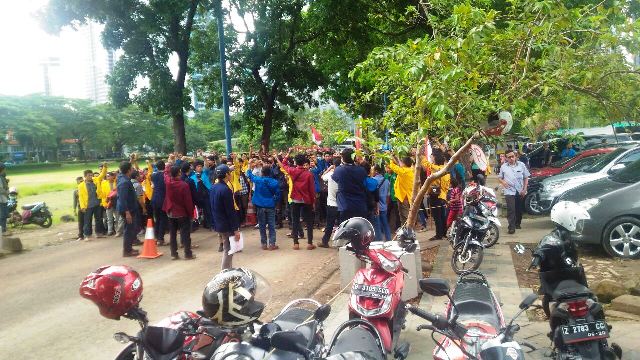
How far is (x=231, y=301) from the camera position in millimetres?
2902

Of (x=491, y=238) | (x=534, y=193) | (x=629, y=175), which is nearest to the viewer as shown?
(x=629, y=175)

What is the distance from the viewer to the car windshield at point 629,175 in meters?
8.12

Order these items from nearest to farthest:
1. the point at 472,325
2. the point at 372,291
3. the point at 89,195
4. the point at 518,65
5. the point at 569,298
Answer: the point at 472,325
the point at 569,298
the point at 372,291
the point at 518,65
the point at 89,195

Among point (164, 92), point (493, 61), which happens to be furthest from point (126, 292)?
point (164, 92)

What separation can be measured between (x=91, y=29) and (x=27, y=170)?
20364 mm

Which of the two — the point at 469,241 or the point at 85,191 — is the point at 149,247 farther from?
the point at 469,241

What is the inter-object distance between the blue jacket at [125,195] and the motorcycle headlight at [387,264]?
6.69 meters

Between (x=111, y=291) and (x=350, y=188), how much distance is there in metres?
5.31

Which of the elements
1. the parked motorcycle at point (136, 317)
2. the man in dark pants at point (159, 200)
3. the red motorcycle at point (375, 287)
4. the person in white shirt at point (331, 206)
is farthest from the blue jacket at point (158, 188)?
the parked motorcycle at point (136, 317)

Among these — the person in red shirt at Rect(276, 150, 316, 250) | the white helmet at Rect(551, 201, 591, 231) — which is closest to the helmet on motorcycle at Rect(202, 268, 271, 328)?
the white helmet at Rect(551, 201, 591, 231)

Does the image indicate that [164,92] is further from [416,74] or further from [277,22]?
[416,74]

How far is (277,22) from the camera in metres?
19.0

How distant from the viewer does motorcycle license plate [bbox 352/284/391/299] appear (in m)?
4.05

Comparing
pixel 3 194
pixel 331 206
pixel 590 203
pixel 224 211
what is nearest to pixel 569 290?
pixel 590 203
